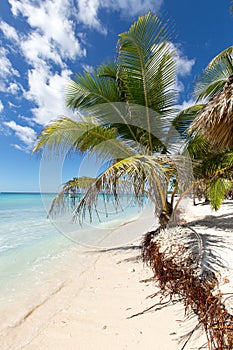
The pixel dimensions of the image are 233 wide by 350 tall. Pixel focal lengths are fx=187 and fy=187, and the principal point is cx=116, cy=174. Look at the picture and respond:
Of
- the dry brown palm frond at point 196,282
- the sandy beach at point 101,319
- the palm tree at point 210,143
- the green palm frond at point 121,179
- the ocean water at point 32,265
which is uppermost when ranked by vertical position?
the palm tree at point 210,143

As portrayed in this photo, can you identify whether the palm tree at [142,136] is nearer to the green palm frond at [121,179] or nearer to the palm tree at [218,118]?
the green palm frond at [121,179]

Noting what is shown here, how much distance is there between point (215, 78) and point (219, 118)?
3.09m

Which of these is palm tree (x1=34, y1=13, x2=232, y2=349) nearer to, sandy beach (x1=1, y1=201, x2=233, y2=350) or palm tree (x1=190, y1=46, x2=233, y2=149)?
sandy beach (x1=1, y1=201, x2=233, y2=350)

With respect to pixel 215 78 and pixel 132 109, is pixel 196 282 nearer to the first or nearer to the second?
pixel 132 109

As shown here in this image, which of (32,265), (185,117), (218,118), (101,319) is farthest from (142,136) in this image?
(32,265)

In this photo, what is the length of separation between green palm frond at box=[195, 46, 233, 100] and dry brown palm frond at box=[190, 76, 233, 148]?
221cm

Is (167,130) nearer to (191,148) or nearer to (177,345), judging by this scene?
(191,148)

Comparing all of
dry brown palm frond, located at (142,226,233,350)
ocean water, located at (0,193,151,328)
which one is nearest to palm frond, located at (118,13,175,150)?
ocean water, located at (0,193,151,328)

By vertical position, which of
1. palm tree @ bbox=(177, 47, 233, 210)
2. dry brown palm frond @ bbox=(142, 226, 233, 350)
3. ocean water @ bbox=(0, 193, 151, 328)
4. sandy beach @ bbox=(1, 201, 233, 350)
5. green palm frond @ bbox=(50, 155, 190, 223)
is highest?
palm tree @ bbox=(177, 47, 233, 210)

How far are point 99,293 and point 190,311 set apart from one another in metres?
1.51

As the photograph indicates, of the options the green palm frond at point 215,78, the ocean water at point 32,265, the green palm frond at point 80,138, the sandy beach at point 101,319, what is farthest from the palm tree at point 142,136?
the green palm frond at point 215,78

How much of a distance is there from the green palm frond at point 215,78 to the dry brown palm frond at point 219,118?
7.25 feet

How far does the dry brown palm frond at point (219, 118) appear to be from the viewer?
266 cm

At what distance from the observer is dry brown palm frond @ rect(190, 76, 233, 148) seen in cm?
266
